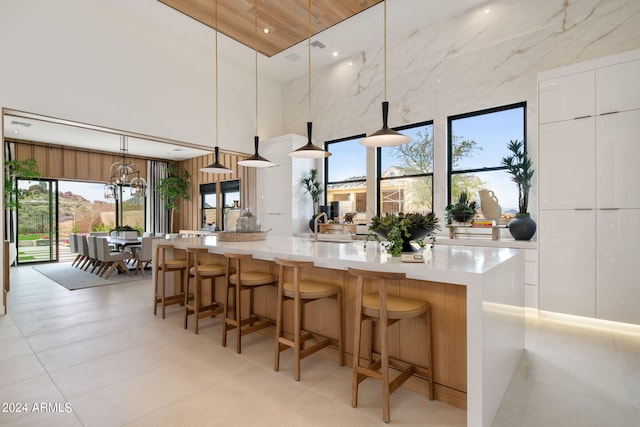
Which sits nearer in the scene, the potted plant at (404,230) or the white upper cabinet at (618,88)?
the potted plant at (404,230)

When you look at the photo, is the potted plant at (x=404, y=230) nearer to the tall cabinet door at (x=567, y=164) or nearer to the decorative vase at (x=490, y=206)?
the tall cabinet door at (x=567, y=164)

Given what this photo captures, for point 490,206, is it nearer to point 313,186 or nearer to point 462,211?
point 462,211

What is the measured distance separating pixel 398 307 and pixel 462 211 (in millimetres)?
2889

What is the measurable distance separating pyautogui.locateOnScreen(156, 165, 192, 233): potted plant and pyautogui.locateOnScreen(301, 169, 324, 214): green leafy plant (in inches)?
223

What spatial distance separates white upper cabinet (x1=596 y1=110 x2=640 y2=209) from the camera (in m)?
3.27

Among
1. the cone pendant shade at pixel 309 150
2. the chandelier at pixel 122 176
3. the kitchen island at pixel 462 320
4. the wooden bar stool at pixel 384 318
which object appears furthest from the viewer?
the chandelier at pixel 122 176

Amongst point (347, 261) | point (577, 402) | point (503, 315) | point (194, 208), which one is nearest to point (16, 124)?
point (194, 208)

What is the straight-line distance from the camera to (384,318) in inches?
74.5

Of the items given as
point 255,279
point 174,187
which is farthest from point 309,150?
point 174,187

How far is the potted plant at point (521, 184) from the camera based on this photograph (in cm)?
402

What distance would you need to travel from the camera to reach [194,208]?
10562 mm

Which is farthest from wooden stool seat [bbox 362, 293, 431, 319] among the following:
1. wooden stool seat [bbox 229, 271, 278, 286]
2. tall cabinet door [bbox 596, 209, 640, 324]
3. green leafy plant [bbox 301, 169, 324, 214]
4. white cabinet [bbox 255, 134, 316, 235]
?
green leafy plant [bbox 301, 169, 324, 214]

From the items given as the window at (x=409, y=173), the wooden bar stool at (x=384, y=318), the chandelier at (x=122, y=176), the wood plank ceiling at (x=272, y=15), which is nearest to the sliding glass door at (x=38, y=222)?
the chandelier at (x=122, y=176)

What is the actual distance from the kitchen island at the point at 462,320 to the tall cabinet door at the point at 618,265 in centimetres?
145
